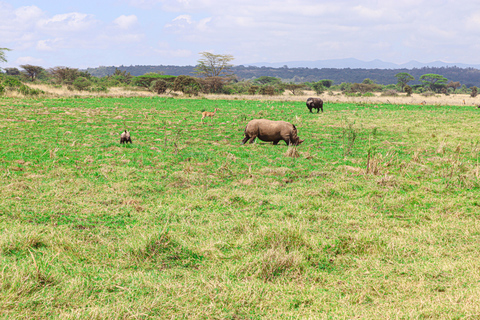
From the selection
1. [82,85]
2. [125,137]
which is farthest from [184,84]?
[125,137]

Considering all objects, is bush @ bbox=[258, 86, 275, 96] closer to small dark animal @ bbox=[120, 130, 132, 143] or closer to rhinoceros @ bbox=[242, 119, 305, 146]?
rhinoceros @ bbox=[242, 119, 305, 146]

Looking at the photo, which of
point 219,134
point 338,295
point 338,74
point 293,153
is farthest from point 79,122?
point 338,74

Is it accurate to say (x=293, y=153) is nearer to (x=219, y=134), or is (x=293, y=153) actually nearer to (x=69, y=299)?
(x=219, y=134)

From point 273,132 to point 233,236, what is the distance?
301 inches

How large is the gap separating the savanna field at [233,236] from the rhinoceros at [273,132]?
1850 millimetres

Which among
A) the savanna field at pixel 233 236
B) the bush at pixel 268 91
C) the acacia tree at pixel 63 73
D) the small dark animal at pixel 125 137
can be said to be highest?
the acacia tree at pixel 63 73

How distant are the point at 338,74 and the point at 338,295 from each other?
193663mm

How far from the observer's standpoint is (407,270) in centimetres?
396

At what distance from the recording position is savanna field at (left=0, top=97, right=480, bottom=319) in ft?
10.6

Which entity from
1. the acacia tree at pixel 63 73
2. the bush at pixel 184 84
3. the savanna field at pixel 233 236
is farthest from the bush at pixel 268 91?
the savanna field at pixel 233 236

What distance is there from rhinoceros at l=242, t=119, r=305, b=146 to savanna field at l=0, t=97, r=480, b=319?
185 centimetres

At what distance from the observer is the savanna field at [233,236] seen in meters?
3.23

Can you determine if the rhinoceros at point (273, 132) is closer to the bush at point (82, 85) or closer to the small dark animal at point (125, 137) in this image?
the small dark animal at point (125, 137)

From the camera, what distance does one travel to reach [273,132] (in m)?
12.0
